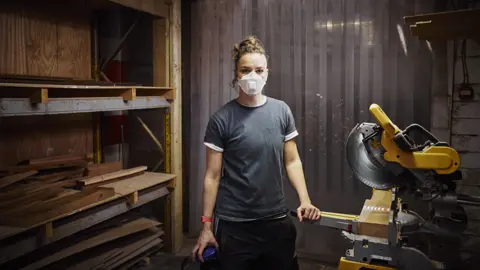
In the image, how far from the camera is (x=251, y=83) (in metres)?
1.99

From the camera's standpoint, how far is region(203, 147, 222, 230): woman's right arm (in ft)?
6.59

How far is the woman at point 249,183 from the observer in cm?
197

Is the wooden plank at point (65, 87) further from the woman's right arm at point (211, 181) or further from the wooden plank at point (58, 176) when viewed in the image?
the woman's right arm at point (211, 181)

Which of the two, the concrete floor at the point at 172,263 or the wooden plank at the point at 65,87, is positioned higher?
the wooden plank at the point at 65,87

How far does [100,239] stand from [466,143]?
2585mm

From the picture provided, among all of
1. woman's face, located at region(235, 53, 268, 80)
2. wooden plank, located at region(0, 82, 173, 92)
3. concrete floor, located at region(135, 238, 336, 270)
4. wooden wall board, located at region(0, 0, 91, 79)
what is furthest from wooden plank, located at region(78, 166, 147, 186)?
Answer: woman's face, located at region(235, 53, 268, 80)

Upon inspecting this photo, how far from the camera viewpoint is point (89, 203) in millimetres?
2469

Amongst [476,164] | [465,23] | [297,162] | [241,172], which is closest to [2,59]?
[241,172]

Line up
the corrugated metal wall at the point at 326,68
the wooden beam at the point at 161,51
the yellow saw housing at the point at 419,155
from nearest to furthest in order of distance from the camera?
1. the yellow saw housing at the point at 419,155
2. the corrugated metal wall at the point at 326,68
3. the wooden beam at the point at 161,51

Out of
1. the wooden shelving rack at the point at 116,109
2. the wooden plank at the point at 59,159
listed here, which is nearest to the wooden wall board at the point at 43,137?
the wooden plank at the point at 59,159

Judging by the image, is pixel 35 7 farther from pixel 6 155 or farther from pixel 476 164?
pixel 476 164

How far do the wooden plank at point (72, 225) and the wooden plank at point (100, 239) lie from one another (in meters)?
0.22

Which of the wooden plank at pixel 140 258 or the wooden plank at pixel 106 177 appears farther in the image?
the wooden plank at pixel 140 258

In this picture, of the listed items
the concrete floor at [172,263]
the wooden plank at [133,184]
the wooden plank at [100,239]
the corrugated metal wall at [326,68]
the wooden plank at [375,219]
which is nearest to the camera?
the wooden plank at [375,219]
